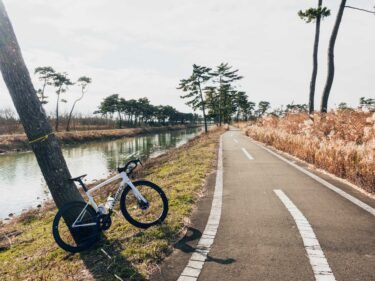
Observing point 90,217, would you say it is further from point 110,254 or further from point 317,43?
point 317,43

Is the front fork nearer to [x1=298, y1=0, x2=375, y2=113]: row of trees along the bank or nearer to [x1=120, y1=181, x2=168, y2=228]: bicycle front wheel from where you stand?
[x1=120, y1=181, x2=168, y2=228]: bicycle front wheel

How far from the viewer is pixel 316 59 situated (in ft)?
72.4

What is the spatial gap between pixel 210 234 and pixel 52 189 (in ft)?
8.17

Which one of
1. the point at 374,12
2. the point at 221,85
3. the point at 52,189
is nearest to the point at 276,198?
the point at 52,189

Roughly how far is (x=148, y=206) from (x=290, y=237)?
2.28 meters

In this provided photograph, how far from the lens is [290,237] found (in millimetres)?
4312

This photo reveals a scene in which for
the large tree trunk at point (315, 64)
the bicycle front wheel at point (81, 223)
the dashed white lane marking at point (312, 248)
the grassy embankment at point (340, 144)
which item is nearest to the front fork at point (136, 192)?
the bicycle front wheel at point (81, 223)

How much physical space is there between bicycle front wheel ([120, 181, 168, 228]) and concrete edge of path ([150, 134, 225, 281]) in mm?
552

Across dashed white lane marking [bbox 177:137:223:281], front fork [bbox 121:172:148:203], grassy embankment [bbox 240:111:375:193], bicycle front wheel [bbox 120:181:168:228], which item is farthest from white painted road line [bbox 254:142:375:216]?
front fork [bbox 121:172:148:203]

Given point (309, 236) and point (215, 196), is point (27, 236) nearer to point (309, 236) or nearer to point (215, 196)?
point (215, 196)

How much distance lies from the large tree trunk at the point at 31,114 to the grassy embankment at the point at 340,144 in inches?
238

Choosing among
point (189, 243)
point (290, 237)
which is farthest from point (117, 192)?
point (290, 237)

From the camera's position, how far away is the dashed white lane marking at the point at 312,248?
129 inches

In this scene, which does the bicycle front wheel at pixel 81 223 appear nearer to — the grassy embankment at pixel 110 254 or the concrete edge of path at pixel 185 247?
the grassy embankment at pixel 110 254
